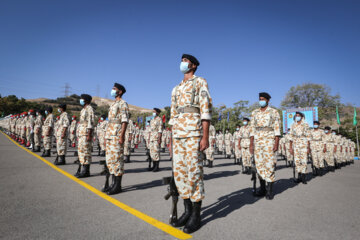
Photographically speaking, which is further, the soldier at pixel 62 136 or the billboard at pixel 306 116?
the billboard at pixel 306 116

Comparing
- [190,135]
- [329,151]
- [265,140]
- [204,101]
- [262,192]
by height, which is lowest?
[262,192]

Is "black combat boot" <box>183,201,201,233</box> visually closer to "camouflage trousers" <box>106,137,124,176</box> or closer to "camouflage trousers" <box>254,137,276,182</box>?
"camouflage trousers" <box>106,137,124,176</box>

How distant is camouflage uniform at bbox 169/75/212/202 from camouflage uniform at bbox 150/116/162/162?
4949 millimetres

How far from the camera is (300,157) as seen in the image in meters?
6.89

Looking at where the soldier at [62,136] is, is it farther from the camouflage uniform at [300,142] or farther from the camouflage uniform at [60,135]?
the camouflage uniform at [300,142]

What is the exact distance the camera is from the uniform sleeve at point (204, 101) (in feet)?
9.20

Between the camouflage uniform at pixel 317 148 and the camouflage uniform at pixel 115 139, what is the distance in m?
8.32

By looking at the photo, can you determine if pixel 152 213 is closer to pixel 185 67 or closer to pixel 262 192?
pixel 185 67

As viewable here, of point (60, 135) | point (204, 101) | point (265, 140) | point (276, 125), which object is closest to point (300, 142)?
point (276, 125)

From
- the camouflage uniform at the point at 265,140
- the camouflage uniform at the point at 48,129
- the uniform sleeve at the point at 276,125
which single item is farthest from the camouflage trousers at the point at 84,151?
the uniform sleeve at the point at 276,125

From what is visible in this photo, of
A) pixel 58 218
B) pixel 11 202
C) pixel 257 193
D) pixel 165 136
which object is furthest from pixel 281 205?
pixel 165 136

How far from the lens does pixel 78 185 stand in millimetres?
4730

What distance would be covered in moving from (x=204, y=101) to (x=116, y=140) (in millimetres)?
2497

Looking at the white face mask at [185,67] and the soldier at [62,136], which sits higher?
the white face mask at [185,67]
